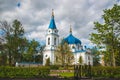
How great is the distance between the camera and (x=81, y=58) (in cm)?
7338

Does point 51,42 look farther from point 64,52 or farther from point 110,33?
point 110,33

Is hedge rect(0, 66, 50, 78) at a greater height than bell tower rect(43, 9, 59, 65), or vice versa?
bell tower rect(43, 9, 59, 65)

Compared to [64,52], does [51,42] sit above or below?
above

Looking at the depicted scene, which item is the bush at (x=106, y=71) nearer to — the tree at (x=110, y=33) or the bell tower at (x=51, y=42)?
the tree at (x=110, y=33)

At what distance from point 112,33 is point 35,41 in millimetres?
44155

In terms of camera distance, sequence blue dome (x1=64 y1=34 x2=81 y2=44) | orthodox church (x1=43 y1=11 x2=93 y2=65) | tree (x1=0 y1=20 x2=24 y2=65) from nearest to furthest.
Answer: tree (x1=0 y1=20 x2=24 y2=65), orthodox church (x1=43 y1=11 x2=93 y2=65), blue dome (x1=64 y1=34 x2=81 y2=44)

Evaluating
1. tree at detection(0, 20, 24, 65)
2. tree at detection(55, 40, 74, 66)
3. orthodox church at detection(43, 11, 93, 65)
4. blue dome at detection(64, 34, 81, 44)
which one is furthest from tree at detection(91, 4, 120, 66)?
blue dome at detection(64, 34, 81, 44)

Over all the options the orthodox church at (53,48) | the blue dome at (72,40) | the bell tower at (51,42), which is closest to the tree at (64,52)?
the orthodox church at (53,48)

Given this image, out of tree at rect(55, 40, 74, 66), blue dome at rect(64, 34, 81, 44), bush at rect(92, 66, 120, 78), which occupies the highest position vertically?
blue dome at rect(64, 34, 81, 44)

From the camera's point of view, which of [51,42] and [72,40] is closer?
[51,42]

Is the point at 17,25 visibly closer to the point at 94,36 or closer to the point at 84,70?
the point at 94,36

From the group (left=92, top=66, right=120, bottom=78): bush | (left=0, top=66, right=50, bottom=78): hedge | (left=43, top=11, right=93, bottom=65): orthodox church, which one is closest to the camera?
(left=0, top=66, right=50, bottom=78): hedge

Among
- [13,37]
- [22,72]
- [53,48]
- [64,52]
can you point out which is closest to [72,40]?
[53,48]

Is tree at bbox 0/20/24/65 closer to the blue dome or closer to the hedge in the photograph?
the hedge
